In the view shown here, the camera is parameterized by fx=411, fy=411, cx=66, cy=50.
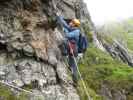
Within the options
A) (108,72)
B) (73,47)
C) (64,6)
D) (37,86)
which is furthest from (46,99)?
(108,72)

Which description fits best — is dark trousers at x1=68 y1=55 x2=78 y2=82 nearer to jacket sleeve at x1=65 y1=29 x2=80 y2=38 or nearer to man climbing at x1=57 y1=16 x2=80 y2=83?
man climbing at x1=57 y1=16 x2=80 y2=83

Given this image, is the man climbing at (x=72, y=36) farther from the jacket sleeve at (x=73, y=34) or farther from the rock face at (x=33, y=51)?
the rock face at (x=33, y=51)

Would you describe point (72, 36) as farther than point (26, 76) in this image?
Yes

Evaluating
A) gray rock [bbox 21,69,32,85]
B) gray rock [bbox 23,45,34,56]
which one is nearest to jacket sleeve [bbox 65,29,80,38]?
gray rock [bbox 23,45,34,56]

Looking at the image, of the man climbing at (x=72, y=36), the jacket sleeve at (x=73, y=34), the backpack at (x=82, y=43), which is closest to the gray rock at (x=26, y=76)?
the man climbing at (x=72, y=36)

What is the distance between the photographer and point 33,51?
2309 cm

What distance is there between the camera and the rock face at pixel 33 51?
869 inches

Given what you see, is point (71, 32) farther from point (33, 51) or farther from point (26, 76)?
point (26, 76)

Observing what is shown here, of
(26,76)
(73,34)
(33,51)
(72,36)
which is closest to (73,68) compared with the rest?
(72,36)

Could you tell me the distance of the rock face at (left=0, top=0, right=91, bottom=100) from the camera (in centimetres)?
2206

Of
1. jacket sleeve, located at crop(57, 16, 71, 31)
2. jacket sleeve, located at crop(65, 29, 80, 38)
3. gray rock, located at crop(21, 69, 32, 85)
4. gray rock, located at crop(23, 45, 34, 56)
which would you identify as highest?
jacket sleeve, located at crop(57, 16, 71, 31)

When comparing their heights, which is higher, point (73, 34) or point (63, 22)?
point (63, 22)

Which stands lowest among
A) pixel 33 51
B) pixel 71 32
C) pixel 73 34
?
pixel 33 51

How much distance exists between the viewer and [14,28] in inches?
907
